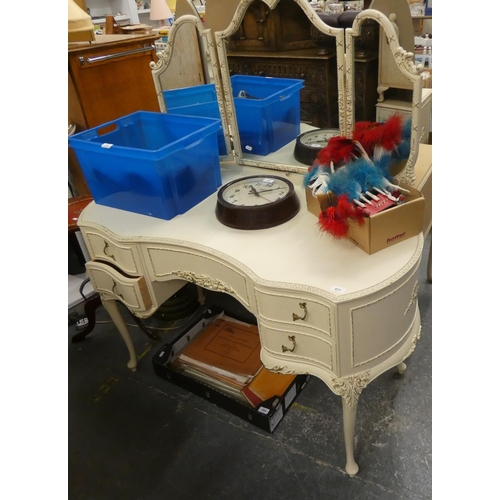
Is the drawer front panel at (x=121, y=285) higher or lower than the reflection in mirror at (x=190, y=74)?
lower

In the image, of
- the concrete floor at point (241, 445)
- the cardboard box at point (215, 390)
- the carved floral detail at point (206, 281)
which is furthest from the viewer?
the cardboard box at point (215, 390)

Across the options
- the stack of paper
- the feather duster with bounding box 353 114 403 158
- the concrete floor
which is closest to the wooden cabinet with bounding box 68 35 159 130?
the stack of paper

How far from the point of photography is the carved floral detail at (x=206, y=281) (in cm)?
121

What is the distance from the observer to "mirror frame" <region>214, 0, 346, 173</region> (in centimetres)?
114

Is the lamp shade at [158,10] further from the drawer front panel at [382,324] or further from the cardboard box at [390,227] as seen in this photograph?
the drawer front panel at [382,324]

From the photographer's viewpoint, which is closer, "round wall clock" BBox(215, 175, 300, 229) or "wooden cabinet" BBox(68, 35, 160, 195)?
"round wall clock" BBox(215, 175, 300, 229)

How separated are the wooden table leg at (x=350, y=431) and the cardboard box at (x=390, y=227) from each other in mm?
427

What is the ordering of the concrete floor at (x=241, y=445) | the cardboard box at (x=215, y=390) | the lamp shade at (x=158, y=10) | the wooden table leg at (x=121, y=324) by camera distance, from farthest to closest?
the lamp shade at (x=158, y=10) < the wooden table leg at (x=121, y=324) < the cardboard box at (x=215, y=390) < the concrete floor at (x=241, y=445)

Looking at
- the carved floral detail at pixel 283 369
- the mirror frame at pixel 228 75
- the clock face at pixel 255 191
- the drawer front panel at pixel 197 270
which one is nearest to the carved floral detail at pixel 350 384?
the carved floral detail at pixel 283 369

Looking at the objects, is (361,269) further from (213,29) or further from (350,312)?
(213,29)

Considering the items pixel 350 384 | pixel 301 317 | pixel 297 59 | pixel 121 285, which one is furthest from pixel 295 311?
pixel 297 59

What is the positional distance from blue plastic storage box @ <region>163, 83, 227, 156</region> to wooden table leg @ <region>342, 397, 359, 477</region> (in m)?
0.96

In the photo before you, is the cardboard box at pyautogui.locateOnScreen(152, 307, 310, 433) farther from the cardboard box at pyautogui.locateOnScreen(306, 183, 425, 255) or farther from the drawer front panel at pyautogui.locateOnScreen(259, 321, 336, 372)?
the cardboard box at pyautogui.locateOnScreen(306, 183, 425, 255)

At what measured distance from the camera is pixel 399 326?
42.7 inches
